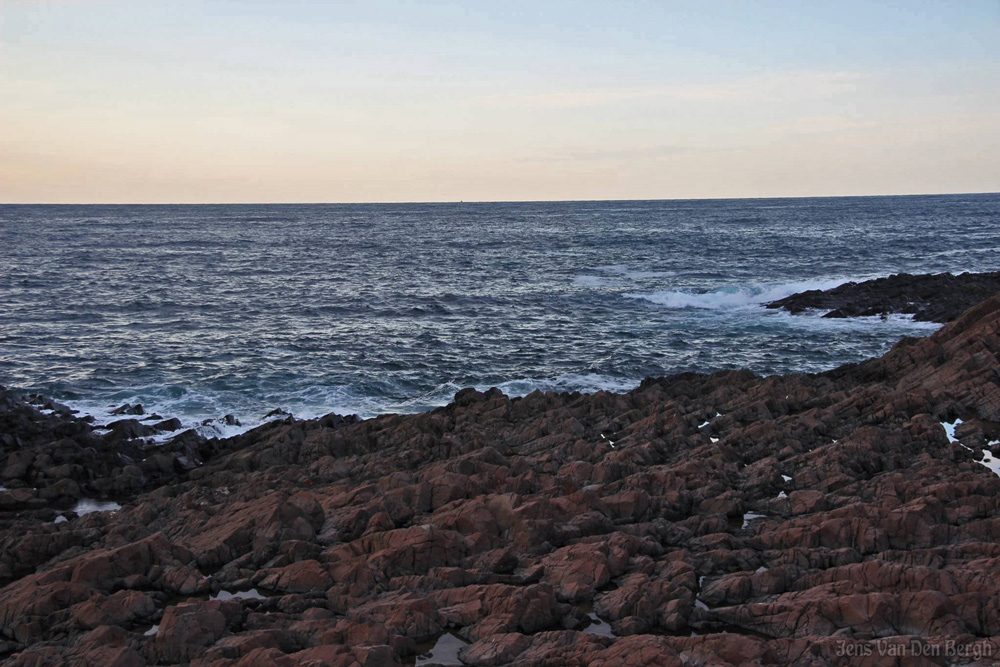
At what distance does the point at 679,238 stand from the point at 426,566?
91598mm

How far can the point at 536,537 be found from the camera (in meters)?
14.0

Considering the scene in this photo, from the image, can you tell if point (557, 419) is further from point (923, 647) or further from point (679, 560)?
point (923, 647)

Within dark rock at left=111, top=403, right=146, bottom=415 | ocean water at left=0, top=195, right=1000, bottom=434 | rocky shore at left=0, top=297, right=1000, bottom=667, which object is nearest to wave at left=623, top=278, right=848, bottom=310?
ocean water at left=0, top=195, right=1000, bottom=434

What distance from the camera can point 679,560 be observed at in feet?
43.3

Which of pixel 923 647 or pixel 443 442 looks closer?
pixel 923 647

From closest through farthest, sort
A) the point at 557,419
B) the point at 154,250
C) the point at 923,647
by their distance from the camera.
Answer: the point at 923,647, the point at 557,419, the point at 154,250

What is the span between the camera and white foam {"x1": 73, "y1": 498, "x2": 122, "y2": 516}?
18.1m

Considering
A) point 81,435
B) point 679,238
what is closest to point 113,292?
point 81,435

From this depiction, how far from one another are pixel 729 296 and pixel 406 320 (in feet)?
65.5

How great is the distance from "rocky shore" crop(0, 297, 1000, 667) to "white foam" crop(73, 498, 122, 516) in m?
0.22

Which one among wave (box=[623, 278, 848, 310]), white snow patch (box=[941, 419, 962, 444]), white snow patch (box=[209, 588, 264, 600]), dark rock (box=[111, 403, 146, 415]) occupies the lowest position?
white snow patch (box=[209, 588, 264, 600])

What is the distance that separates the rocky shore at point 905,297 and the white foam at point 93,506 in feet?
115

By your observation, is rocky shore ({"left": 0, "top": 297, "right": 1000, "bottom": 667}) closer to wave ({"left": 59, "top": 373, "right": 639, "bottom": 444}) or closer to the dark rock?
wave ({"left": 59, "top": 373, "right": 639, "bottom": 444})

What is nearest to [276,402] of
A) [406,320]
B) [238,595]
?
[238,595]
